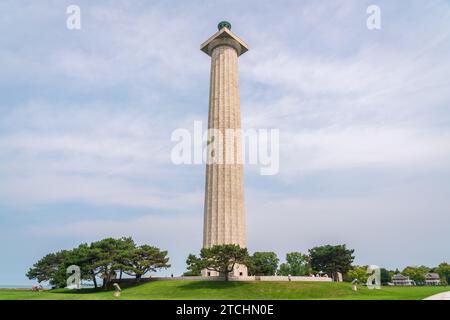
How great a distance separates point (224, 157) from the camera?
73.2 metres

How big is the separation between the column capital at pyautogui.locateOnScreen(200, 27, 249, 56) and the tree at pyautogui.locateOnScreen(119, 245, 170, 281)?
45607 millimetres

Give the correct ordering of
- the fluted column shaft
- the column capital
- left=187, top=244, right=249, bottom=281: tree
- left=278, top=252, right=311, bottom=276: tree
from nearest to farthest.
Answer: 1. left=187, top=244, right=249, bottom=281: tree
2. the fluted column shaft
3. the column capital
4. left=278, top=252, right=311, bottom=276: tree

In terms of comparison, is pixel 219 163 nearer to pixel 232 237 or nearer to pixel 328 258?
pixel 232 237

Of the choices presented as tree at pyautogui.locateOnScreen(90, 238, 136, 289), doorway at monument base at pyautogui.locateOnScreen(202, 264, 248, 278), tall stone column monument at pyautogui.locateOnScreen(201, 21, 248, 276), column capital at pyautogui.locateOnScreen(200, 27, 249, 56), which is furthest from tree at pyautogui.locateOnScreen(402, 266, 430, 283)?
tree at pyautogui.locateOnScreen(90, 238, 136, 289)

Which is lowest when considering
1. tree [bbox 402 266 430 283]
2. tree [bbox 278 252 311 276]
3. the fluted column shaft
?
tree [bbox 402 266 430 283]

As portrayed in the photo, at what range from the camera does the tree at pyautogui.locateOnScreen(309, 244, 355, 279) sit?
83.0 m

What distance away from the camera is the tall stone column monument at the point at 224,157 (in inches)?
2736

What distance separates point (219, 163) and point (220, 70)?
808 inches

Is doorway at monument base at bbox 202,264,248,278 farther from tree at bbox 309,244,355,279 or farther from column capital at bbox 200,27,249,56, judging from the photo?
column capital at bbox 200,27,249,56

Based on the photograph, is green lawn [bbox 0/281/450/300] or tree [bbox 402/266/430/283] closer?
green lawn [bbox 0/281/450/300]

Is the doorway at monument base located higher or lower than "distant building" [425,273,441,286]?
higher

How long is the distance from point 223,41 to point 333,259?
2111 inches

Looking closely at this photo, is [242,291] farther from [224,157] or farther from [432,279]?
[432,279]
